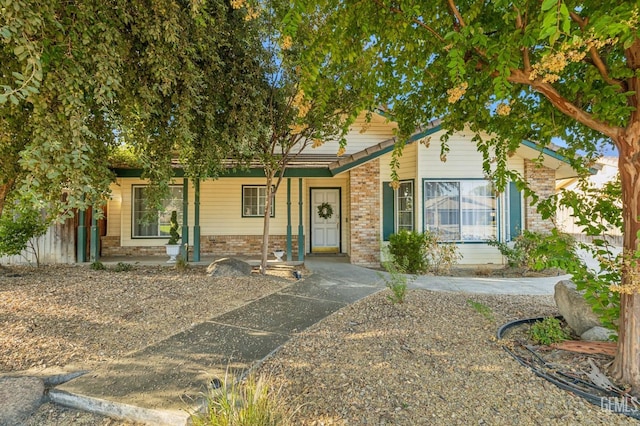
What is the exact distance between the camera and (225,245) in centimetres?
1092

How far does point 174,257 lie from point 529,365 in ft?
29.7

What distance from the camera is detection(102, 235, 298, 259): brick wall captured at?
10703mm

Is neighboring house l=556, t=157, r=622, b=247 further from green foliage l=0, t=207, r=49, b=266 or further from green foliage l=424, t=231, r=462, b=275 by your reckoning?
green foliage l=0, t=207, r=49, b=266

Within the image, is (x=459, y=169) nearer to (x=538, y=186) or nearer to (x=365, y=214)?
(x=538, y=186)

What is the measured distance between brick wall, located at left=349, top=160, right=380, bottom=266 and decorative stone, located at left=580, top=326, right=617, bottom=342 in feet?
19.9

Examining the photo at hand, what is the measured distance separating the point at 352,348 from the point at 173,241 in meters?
7.77

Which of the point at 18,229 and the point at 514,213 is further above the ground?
the point at 514,213

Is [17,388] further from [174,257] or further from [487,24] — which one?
[174,257]

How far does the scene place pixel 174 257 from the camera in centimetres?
949

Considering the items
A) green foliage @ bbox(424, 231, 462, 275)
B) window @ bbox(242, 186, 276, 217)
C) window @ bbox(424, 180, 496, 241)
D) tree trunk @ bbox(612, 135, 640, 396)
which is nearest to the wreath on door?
Result: window @ bbox(242, 186, 276, 217)

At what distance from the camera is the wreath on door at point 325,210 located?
1163cm

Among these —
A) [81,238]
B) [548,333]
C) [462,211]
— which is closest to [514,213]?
[462,211]

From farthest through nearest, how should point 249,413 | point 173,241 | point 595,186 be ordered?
point 173,241 < point 595,186 < point 249,413

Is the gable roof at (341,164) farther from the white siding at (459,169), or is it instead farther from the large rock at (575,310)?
the large rock at (575,310)
